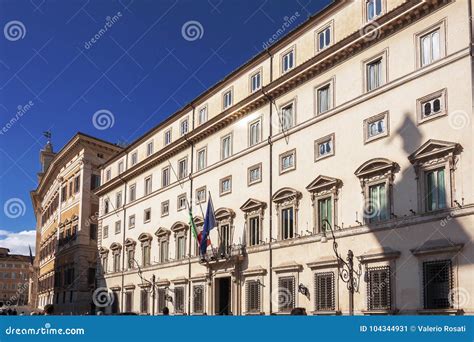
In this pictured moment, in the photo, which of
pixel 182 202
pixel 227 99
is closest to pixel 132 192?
pixel 182 202

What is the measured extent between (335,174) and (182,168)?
17.0 meters

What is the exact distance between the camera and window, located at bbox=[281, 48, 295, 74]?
32.1 m

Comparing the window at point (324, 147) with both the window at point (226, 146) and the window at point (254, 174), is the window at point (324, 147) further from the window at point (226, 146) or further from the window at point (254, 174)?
the window at point (226, 146)

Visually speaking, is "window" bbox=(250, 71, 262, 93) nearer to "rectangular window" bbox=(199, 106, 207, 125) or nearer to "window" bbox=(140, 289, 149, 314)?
"rectangular window" bbox=(199, 106, 207, 125)

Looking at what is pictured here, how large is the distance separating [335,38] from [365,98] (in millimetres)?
3850

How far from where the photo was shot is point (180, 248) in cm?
4116

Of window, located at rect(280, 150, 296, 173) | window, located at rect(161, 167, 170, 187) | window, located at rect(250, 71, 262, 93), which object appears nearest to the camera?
window, located at rect(280, 150, 296, 173)

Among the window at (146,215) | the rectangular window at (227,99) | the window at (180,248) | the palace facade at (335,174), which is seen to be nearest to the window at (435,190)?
the palace facade at (335,174)

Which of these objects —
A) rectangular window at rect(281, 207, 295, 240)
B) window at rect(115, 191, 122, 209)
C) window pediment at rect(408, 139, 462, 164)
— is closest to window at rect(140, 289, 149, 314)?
window at rect(115, 191, 122, 209)

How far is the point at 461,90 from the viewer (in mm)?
22016

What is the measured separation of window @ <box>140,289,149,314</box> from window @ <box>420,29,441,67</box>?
2755cm

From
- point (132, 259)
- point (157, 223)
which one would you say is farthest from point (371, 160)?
point (132, 259)

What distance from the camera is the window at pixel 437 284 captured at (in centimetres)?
2177

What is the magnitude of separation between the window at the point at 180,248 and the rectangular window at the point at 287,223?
11278mm
